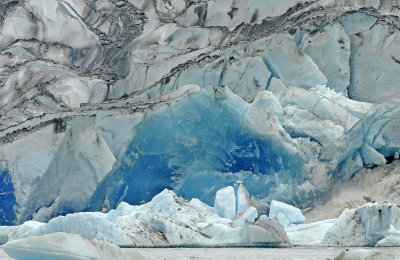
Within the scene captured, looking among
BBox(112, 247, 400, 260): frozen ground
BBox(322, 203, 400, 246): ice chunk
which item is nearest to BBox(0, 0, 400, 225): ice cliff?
BBox(322, 203, 400, 246): ice chunk

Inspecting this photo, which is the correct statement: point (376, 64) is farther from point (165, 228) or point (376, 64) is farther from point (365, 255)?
point (365, 255)

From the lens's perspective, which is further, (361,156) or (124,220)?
(361,156)

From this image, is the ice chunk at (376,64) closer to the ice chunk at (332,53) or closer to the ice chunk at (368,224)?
the ice chunk at (332,53)

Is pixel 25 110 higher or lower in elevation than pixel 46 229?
lower

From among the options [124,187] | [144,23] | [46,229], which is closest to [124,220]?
[46,229]

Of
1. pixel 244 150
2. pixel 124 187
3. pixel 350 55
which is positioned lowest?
pixel 124 187

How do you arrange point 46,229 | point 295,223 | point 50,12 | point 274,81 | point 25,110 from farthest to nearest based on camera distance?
1. point 50,12
2. point 25,110
3. point 274,81
4. point 295,223
5. point 46,229

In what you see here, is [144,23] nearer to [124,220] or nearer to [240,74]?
[240,74]

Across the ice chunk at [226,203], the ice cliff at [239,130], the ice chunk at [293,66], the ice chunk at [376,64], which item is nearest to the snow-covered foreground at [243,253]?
the ice chunk at [226,203]
